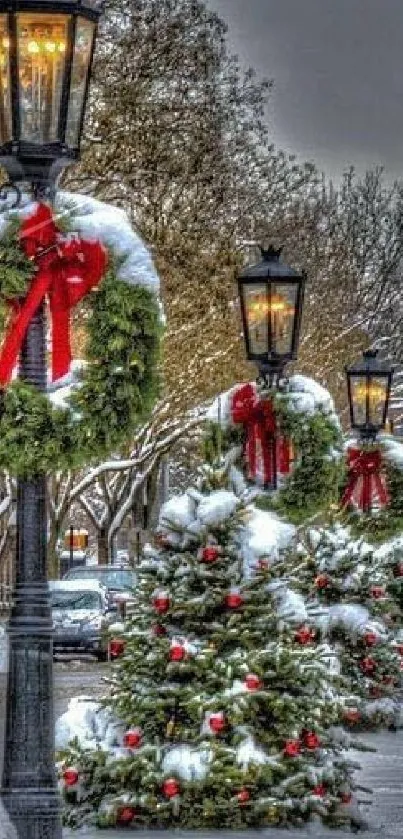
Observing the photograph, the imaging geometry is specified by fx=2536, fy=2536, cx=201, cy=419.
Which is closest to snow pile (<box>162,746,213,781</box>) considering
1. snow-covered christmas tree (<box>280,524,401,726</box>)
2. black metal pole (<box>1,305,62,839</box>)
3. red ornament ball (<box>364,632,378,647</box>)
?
black metal pole (<box>1,305,62,839</box>)

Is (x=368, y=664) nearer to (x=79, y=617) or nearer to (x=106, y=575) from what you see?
(x=79, y=617)

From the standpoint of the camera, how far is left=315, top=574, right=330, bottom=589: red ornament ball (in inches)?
1018

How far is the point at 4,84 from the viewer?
39.8ft

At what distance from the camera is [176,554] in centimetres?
1622

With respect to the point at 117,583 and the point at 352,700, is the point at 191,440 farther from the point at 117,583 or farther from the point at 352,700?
the point at 352,700

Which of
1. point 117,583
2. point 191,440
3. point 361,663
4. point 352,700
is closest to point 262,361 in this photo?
point 352,700

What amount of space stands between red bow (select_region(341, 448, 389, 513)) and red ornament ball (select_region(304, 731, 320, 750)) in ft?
36.0

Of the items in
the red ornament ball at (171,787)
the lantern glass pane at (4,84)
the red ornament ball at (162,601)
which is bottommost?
the red ornament ball at (171,787)

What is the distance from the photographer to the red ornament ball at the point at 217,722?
15.6 metres

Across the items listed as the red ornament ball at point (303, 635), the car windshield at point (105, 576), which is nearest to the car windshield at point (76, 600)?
the car windshield at point (105, 576)

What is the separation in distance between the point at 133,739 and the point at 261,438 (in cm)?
526

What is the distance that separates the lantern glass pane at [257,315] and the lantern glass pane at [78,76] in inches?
296

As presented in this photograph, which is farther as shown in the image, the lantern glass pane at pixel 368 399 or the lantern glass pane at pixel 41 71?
the lantern glass pane at pixel 368 399

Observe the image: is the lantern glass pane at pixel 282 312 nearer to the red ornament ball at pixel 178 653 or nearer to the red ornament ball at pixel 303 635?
the red ornament ball at pixel 303 635
